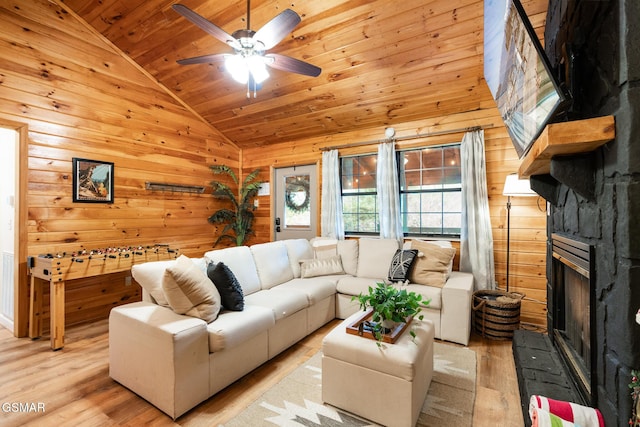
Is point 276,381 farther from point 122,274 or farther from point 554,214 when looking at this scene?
point 122,274

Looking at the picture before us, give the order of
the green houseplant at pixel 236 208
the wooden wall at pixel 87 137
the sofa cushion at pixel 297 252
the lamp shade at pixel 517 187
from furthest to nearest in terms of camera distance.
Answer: the green houseplant at pixel 236 208, the sofa cushion at pixel 297 252, the wooden wall at pixel 87 137, the lamp shade at pixel 517 187

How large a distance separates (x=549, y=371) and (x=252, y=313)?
79.4 inches

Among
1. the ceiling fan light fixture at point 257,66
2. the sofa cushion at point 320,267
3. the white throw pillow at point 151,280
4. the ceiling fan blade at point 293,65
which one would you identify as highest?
the ceiling fan blade at point 293,65

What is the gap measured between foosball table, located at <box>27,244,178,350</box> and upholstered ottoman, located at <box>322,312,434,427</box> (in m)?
2.50

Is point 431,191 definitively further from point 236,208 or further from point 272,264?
point 236,208

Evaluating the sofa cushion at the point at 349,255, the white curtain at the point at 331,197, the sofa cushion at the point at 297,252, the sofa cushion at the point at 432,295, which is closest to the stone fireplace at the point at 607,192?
the sofa cushion at the point at 432,295

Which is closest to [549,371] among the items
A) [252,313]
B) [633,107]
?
[633,107]

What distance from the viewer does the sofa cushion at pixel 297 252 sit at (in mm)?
3691

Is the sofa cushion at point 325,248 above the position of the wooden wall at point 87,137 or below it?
below

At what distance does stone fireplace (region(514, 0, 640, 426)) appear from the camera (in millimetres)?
1097

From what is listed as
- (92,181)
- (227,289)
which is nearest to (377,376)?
(227,289)

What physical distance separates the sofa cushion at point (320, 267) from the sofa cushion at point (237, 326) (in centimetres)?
124

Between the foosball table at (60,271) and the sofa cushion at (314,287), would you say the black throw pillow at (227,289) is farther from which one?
the foosball table at (60,271)

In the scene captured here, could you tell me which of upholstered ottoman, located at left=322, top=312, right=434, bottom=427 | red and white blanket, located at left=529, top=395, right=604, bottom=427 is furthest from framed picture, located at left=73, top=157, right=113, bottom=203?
red and white blanket, located at left=529, top=395, right=604, bottom=427
